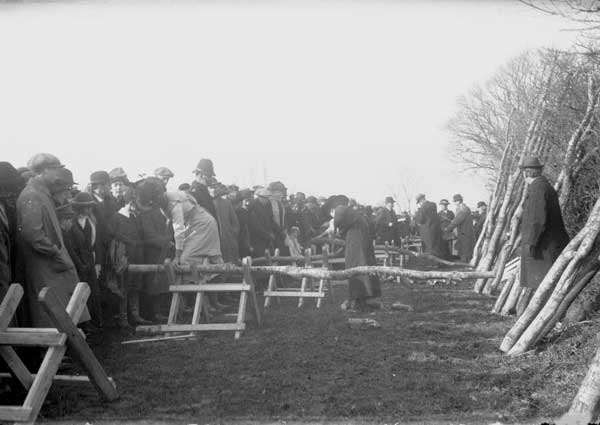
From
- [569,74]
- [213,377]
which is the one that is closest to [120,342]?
[213,377]

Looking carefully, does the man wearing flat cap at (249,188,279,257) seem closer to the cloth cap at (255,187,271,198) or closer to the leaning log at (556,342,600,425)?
the cloth cap at (255,187,271,198)

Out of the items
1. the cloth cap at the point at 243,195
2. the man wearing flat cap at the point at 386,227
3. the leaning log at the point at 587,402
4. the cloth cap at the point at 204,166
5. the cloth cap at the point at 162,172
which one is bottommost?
the man wearing flat cap at the point at 386,227

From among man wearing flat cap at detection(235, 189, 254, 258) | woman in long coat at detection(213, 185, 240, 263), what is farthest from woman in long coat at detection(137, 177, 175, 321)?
man wearing flat cap at detection(235, 189, 254, 258)

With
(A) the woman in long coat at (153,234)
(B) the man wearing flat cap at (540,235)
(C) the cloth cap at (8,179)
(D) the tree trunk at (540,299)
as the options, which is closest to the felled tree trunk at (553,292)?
(D) the tree trunk at (540,299)

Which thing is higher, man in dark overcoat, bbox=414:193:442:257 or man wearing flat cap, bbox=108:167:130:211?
man wearing flat cap, bbox=108:167:130:211

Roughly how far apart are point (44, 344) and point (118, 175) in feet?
15.2

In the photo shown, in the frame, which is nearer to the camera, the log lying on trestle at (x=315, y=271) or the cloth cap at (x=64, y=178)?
the cloth cap at (x=64, y=178)

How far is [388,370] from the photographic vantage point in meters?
5.56

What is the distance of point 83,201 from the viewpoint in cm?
748

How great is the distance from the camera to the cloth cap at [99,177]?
8.17m

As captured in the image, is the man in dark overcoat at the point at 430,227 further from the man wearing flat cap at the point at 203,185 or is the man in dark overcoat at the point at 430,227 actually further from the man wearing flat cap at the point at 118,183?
the man wearing flat cap at the point at 118,183

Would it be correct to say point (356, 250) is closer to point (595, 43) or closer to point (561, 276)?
point (561, 276)

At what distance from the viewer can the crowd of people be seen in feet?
17.6

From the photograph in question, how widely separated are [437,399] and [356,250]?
5063 mm
